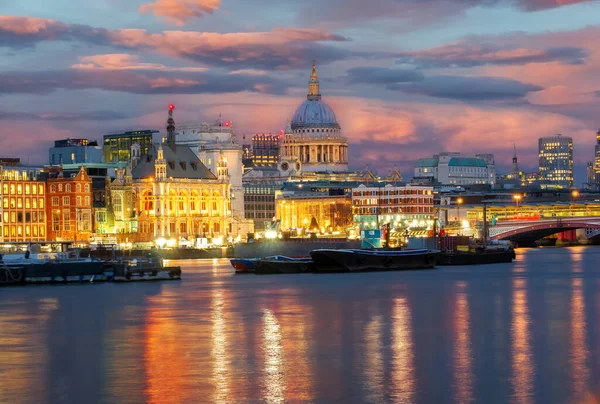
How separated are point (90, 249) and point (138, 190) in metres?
44.6

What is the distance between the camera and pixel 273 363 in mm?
48062

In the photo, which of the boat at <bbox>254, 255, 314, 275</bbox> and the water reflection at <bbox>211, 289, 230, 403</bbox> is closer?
the water reflection at <bbox>211, 289, 230, 403</bbox>

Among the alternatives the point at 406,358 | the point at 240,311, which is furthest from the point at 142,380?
the point at 240,311

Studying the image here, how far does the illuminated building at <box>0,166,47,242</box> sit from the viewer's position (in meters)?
162

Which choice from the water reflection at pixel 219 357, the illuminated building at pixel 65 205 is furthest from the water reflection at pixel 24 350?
the illuminated building at pixel 65 205

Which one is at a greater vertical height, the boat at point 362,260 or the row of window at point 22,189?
the row of window at point 22,189

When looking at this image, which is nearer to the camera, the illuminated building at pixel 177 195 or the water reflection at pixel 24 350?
the water reflection at pixel 24 350

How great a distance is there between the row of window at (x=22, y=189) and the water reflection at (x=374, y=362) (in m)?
107

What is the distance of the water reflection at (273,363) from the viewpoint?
4151cm

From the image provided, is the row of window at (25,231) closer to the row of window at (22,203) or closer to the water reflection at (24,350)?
the row of window at (22,203)

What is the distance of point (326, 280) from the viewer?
104 meters

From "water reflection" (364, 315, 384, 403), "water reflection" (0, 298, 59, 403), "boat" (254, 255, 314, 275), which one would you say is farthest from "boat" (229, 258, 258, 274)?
"water reflection" (364, 315, 384, 403)

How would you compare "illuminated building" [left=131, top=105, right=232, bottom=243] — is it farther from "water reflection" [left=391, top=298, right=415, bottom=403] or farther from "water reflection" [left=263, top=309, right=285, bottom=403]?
"water reflection" [left=263, top=309, right=285, bottom=403]

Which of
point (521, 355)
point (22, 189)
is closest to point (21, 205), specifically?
point (22, 189)
